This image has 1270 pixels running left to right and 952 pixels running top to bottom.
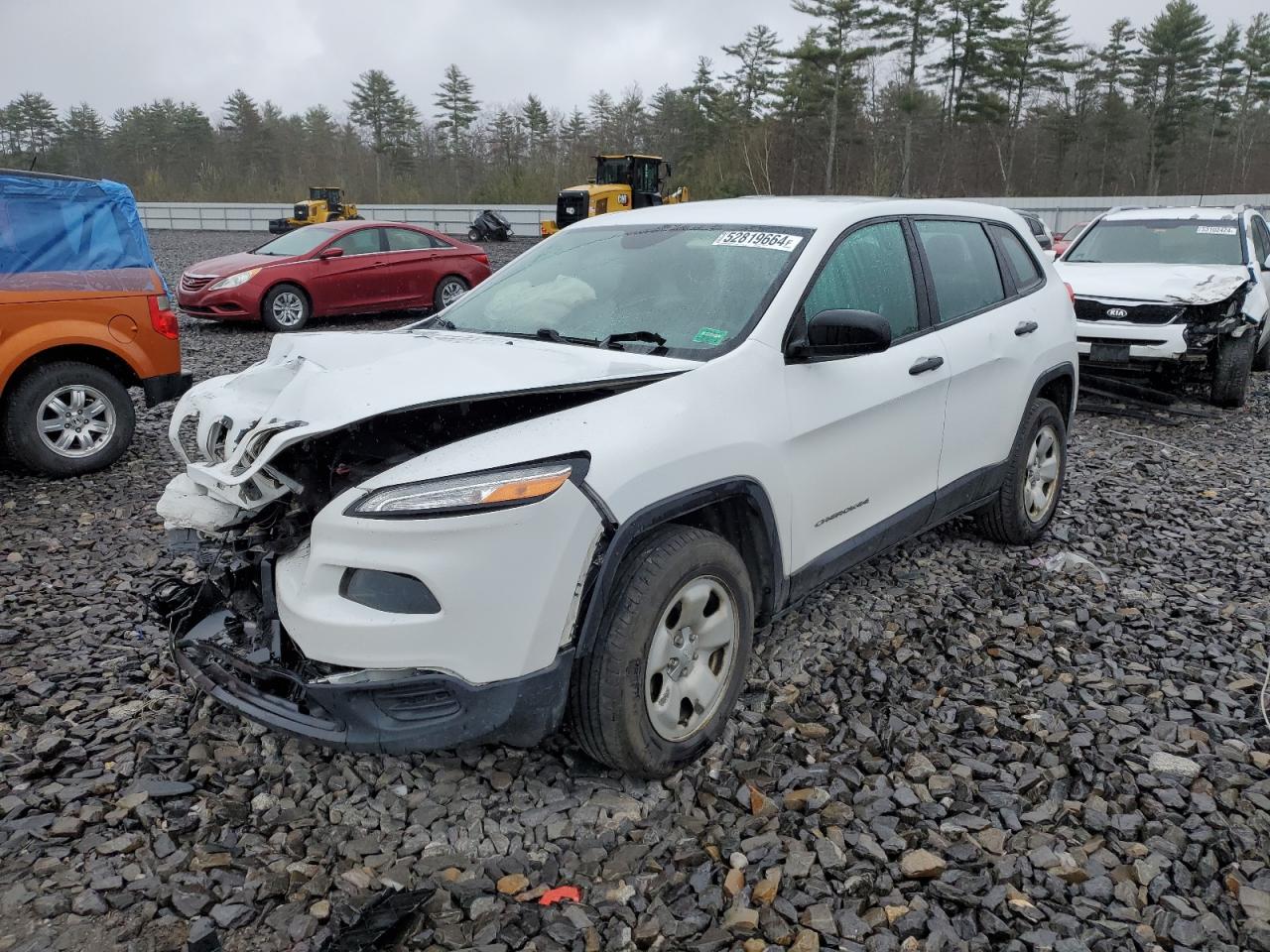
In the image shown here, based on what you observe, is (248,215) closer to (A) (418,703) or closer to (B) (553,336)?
(B) (553,336)

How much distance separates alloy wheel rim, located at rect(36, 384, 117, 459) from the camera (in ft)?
19.9

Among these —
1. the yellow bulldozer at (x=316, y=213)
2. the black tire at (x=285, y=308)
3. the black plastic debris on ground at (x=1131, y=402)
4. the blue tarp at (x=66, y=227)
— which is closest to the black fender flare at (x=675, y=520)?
the blue tarp at (x=66, y=227)

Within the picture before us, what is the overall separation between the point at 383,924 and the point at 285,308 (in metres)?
11.7

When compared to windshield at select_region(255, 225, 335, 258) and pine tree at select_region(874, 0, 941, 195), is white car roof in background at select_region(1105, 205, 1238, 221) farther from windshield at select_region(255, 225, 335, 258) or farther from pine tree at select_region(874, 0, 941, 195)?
pine tree at select_region(874, 0, 941, 195)

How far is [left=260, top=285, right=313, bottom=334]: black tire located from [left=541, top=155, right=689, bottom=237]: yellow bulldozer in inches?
607

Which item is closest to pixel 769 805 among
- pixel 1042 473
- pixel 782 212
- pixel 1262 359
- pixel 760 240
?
pixel 760 240

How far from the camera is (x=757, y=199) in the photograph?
4.22m

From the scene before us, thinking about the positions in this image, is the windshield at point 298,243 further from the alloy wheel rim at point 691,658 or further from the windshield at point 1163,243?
the alloy wheel rim at point 691,658

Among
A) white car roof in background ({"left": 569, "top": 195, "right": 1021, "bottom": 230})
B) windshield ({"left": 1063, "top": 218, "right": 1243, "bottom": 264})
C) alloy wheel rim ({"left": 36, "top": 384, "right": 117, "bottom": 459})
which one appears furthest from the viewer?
windshield ({"left": 1063, "top": 218, "right": 1243, "bottom": 264})

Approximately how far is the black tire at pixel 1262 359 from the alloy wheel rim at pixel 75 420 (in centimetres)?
1108

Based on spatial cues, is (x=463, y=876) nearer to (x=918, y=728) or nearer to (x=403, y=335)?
(x=918, y=728)

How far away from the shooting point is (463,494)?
236cm

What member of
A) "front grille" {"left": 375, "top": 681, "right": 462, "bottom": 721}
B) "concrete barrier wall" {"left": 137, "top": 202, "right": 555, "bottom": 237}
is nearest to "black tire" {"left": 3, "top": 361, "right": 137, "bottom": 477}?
"front grille" {"left": 375, "top": 681, "right": 462, "bottom": 721}

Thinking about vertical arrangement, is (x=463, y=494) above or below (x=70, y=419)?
above
